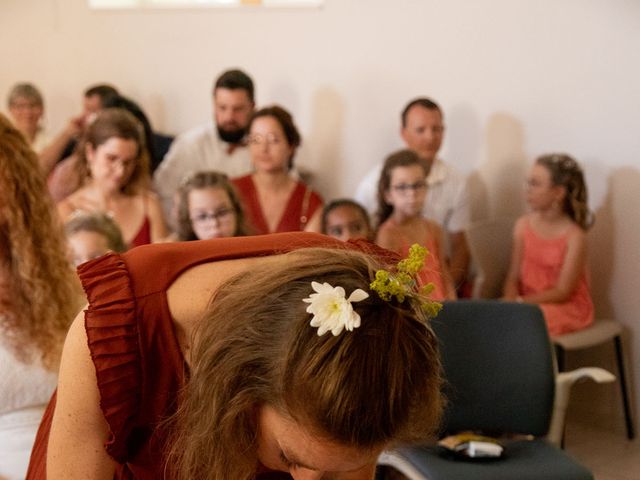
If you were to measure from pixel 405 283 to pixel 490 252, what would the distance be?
9.61 feet

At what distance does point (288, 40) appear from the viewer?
5.28m

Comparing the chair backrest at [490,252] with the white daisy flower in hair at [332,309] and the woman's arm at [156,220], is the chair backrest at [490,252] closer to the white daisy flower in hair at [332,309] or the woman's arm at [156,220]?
the woman's arm at [156,220]

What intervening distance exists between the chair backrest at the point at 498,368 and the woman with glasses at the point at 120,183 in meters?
1.50

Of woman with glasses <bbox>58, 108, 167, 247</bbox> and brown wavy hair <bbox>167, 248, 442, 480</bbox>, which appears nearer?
brown wavy hair <bbox>167, 248, 442, 480</bbox>

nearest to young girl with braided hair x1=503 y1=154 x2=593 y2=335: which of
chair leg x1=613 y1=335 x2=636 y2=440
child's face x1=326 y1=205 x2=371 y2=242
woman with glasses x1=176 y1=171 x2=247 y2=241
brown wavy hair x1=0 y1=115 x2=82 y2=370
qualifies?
chair leg x1=613 y1=335 x2=636 y2=440

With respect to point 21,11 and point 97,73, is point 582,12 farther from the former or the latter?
point 21,11

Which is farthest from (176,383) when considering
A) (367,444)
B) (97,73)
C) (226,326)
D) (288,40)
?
(97,73)

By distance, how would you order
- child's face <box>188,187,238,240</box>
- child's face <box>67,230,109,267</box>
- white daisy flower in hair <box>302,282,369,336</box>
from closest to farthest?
white daisy flower in hair <box>302,282,369,336</box> → child's face <box>67,230,109,267</box> → child's face <box>188,187,238,240</box>

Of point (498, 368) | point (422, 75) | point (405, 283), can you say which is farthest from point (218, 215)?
point (405, 283)

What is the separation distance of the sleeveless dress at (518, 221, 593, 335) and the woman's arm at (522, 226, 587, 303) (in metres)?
0.02

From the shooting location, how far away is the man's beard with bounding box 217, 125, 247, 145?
15.2ft

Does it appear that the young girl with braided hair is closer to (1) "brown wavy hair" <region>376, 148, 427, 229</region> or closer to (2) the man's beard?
(1) "brown wavy hair" <region>376, 148, 427, 229</region>

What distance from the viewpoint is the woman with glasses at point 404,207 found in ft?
12.5

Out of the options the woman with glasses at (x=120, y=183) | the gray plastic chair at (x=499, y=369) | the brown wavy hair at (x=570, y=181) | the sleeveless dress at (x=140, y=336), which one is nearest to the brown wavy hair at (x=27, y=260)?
the sleeveless dress at (x=140, y=336)
